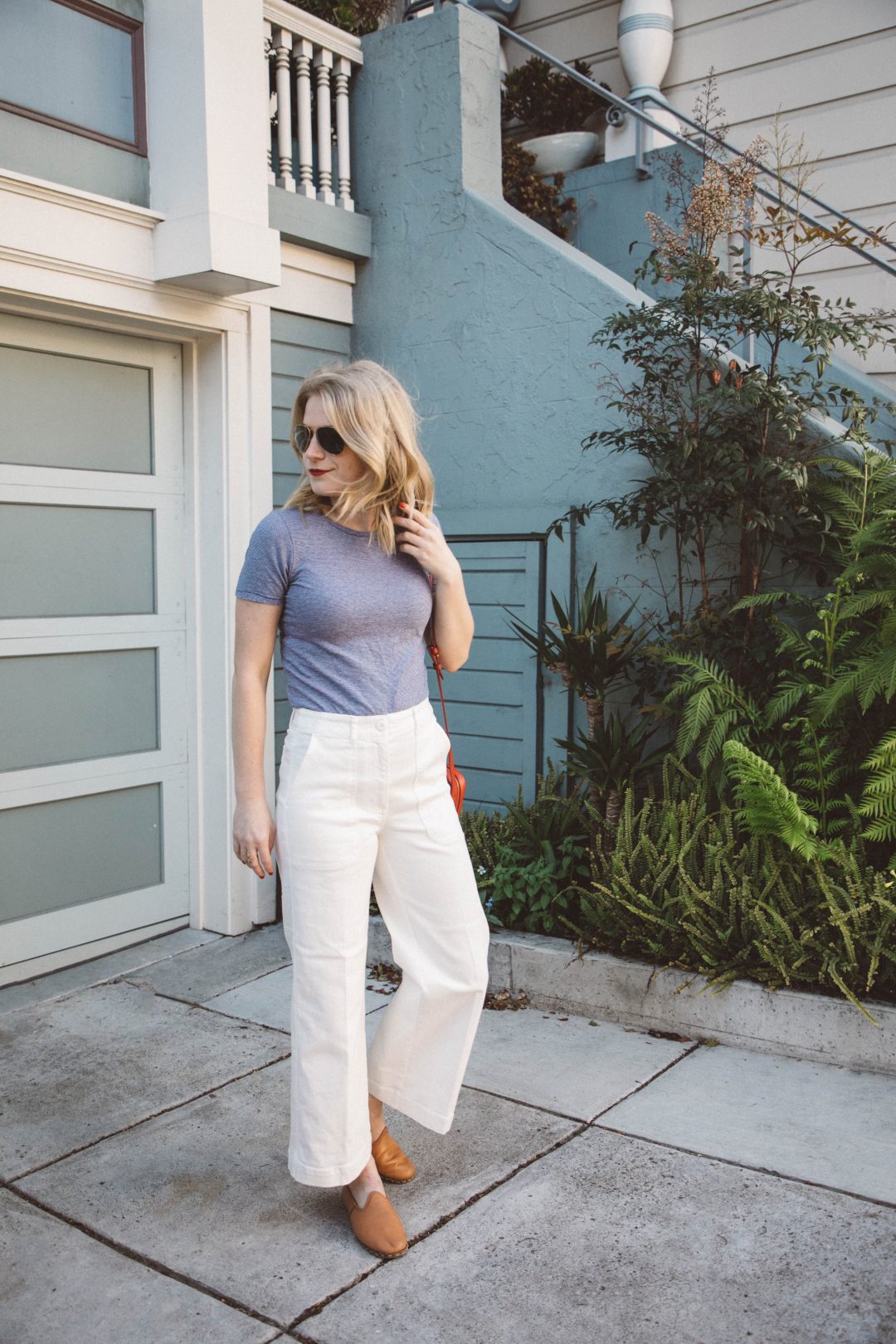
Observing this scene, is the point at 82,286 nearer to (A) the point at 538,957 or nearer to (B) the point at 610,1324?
(A) the point at 538,957

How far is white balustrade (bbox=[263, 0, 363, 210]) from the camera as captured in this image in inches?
206

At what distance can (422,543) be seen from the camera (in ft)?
8.90

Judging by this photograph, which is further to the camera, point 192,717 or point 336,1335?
point 192,717

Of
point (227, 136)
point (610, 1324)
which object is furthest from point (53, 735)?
point (610, 1324)

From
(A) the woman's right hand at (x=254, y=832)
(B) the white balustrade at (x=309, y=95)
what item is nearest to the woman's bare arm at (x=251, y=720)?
(A) the woman's right hand at (x=254, y=832)

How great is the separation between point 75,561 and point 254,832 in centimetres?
238

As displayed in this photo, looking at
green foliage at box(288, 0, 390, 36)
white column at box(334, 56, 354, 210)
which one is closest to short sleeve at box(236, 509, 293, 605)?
white column at box(334, 56, 354, 210)

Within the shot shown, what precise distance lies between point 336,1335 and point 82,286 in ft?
11.5

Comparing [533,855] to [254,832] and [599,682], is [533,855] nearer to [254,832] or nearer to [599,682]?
[599,682]

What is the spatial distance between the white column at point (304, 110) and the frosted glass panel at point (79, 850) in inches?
110

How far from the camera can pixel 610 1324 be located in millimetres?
Result: 2445

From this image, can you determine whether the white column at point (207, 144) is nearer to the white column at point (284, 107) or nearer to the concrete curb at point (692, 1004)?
the white column at point (284, 107)

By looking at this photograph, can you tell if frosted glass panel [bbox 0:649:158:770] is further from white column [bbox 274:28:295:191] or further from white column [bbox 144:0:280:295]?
white column [bbox 274:28:295:191]

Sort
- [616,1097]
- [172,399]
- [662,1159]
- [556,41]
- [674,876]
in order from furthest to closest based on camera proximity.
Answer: [556,41], [172,399], [674,876], [616,1097], [662,1159]
